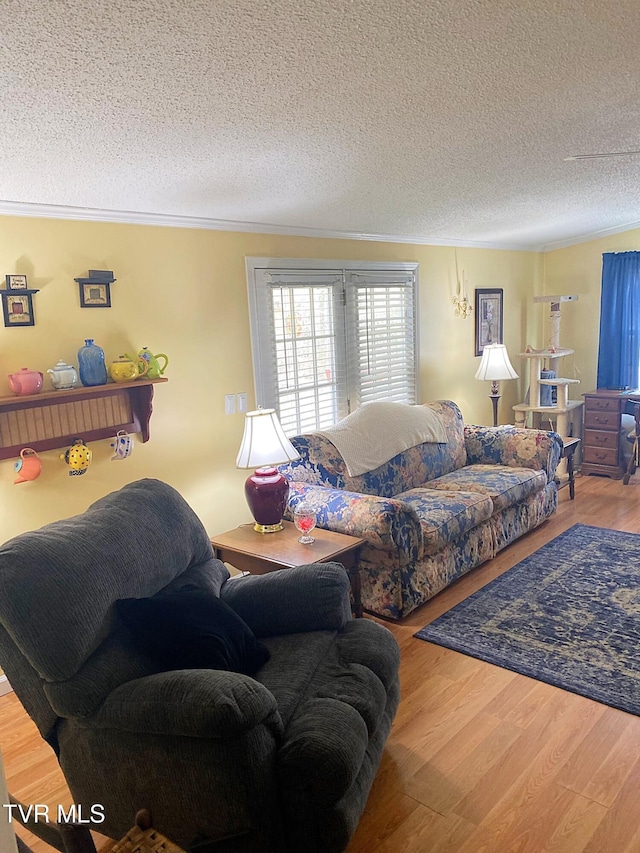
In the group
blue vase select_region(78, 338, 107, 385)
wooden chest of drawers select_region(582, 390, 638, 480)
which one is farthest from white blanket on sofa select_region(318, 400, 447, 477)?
wooden chest of drawers select_region(582, 390, 638, 480)

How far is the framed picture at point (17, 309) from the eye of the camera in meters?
2.71

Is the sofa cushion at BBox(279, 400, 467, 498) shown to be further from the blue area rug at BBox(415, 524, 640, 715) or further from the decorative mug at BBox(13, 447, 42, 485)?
the decorative mug at BBox(13, 447, 42, 485)

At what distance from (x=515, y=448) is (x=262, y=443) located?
235 cm

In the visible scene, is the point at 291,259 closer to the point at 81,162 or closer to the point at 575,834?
the point at 81,162

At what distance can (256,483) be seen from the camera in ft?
10.4

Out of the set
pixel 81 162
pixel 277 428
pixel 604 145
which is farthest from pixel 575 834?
pixel 604 145

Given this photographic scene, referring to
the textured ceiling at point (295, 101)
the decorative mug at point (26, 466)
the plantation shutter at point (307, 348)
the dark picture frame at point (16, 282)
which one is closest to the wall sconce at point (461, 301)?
the plantation shutter at point (307, 348)

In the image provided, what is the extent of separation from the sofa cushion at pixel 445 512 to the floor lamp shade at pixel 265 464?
2.78ft

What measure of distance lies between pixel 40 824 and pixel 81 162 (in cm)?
219

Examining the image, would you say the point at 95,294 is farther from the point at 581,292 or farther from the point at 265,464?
the point at 581,292

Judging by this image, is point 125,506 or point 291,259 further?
point 291,259

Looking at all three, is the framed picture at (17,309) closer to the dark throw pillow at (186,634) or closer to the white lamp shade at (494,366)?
the dark throw pillow at (186,634)

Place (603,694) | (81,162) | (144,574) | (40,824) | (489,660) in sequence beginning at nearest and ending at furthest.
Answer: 1. (40,824)
2. (144,574)
3. (81,162)
4. (603,694)
5. (489,660)

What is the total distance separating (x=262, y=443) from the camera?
10.4 ft
